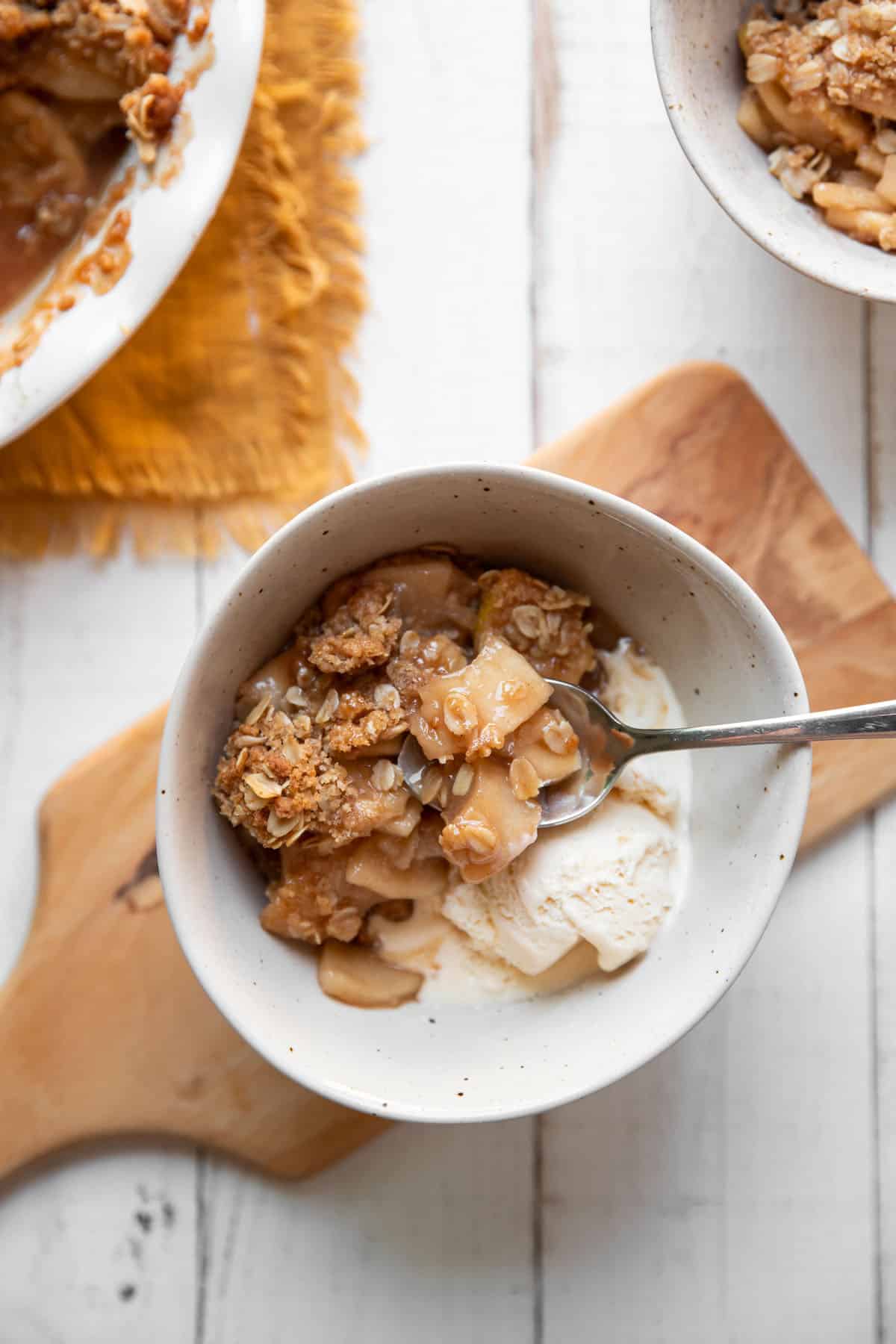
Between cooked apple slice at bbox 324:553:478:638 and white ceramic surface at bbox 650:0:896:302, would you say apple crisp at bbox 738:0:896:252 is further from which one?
cooked apple slice at bbox 324:553:478:638

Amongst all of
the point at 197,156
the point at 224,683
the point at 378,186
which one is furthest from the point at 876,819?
the point at 197,156

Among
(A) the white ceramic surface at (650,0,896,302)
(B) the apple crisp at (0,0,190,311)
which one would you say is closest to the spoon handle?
(A) the white ceramic surface at (650,0,896,302)

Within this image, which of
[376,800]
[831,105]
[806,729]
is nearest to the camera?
[806,729]

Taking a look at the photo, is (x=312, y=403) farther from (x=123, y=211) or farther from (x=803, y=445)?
(x=803, y=445)

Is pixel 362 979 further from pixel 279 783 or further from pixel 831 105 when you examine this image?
pixel 831 105

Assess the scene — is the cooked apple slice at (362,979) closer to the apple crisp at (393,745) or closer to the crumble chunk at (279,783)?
the apple crisp at (393,745)

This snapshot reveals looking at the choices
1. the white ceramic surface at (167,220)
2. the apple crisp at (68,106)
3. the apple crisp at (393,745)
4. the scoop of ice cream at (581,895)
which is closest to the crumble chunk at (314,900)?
the apple crisp at (393,745)

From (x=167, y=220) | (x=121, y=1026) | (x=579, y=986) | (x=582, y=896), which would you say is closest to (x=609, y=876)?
(x=582, y=896)
